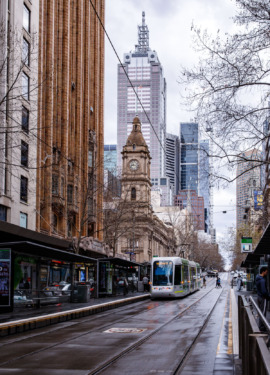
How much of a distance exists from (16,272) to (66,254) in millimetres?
3633

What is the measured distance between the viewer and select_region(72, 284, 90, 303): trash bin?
30.6 m

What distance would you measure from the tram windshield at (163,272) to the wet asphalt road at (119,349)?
20918mm

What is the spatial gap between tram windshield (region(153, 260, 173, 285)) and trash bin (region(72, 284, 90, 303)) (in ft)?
39.3

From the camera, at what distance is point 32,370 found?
1053 cm

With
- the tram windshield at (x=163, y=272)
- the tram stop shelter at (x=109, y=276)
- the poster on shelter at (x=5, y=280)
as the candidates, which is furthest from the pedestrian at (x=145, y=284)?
the poster on shelter at (x=5, y=280)

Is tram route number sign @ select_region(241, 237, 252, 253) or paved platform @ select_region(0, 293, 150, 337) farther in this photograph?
tram route number sign @ select_region(241, 237, 252, 253)

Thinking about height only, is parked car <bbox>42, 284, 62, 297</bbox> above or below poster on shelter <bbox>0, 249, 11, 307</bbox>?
below

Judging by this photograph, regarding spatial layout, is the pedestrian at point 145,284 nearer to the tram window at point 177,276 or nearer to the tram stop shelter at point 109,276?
the tram stop shelter at point 109,276

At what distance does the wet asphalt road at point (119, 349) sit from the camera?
424 inches

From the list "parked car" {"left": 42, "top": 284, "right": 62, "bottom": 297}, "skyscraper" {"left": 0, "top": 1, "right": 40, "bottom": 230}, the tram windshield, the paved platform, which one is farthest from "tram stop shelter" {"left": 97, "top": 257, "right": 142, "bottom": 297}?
the paved platform

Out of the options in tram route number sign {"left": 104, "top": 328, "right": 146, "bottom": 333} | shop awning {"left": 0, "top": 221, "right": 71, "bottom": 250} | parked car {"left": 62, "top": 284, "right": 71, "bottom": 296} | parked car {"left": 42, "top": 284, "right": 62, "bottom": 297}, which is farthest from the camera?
parked car {"left": 62, "top": 284, "right": 71, "bottom": 296}

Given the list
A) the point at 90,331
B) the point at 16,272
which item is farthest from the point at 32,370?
the point at 16,272

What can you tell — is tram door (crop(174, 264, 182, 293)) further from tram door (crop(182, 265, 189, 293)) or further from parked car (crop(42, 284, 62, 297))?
parked car (crop(42, 284, 62, 297))

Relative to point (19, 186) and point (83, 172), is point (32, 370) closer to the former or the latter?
point (19, 186)
